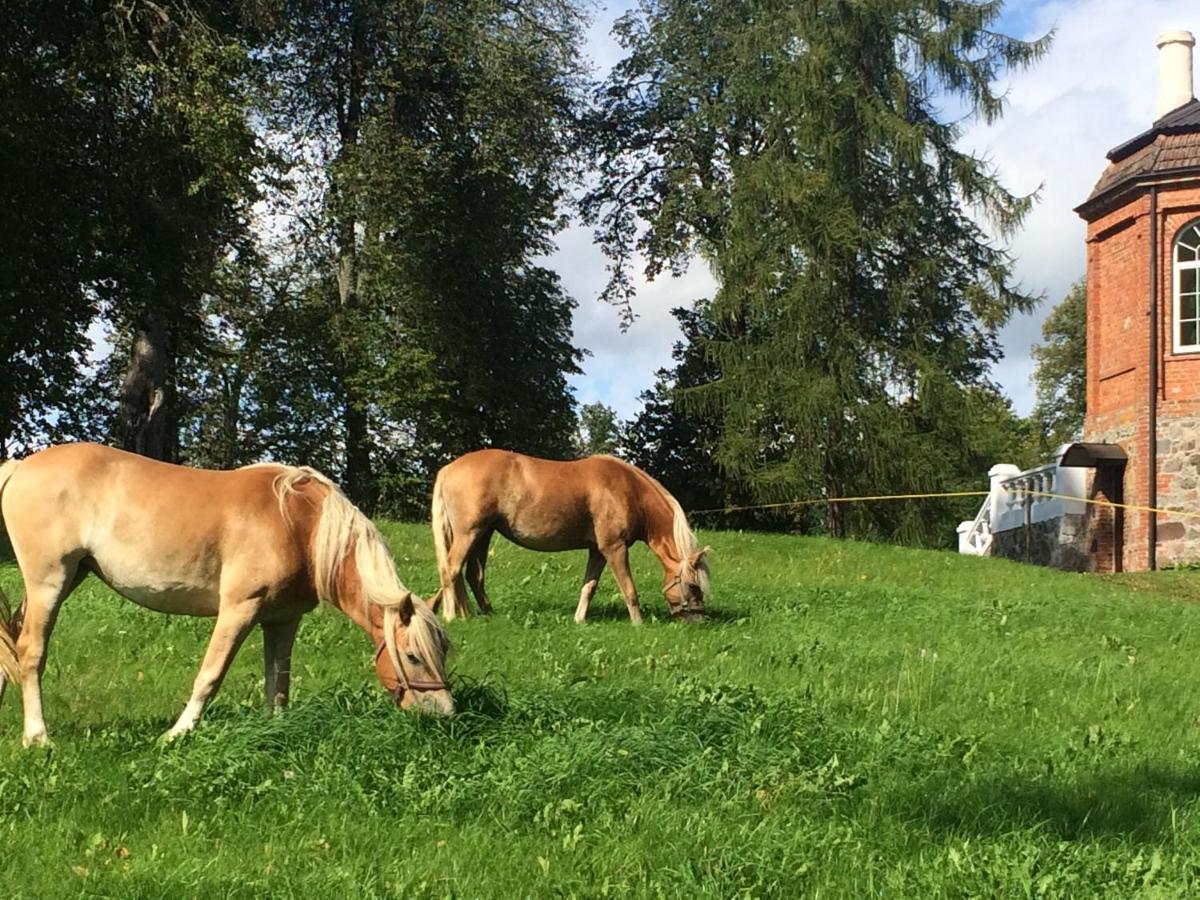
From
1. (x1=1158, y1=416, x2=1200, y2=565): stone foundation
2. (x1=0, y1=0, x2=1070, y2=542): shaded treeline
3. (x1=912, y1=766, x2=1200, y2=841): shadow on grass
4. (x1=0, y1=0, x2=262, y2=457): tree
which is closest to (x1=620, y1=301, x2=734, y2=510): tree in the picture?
(x1=0, y1=0, x2=1070, y2=542): shaded treeline

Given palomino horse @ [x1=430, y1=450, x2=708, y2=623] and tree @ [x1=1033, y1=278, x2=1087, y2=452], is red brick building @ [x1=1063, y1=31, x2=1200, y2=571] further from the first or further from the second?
tree @ [x1=1033, y1=278, x2=1087, y2=452]

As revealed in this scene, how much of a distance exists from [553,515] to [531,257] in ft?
93.0

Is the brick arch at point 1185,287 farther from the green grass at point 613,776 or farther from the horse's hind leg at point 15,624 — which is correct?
the horse's hind leg at point 15,624

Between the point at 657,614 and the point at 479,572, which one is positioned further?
the point at 657,614

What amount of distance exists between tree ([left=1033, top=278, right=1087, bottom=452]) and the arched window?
31643 millimetres

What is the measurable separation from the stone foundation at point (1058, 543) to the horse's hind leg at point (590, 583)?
733 inches

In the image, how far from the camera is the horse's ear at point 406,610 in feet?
22.7

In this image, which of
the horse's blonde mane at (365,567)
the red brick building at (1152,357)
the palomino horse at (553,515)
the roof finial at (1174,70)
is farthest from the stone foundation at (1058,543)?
the horse's blonde mane at (365,567)

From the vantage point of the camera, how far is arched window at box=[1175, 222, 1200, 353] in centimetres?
2836

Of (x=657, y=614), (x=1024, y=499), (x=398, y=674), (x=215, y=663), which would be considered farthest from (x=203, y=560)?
(x=1024, y=499)

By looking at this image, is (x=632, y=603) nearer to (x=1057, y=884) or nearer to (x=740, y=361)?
(x=1057, y=884)

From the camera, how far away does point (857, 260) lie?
110 ft

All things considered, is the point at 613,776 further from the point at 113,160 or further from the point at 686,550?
the point at 113,160

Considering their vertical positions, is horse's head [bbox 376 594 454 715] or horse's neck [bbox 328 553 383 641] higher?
horse's neck [bbox 328 553 383 641]
